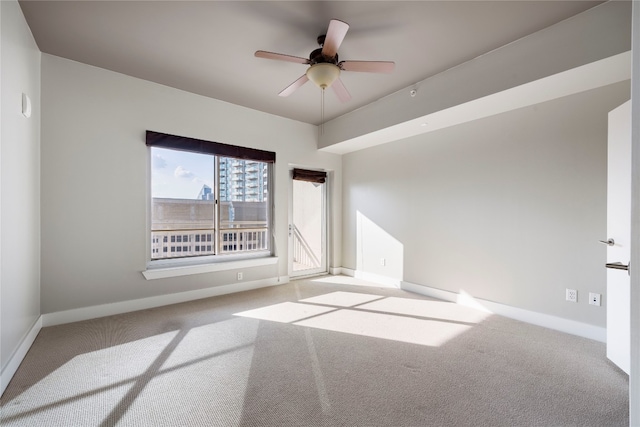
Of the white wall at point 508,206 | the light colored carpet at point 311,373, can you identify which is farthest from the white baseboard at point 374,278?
the light colored carpet at point 311,373

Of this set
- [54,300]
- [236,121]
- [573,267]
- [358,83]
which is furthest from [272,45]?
[573,267]

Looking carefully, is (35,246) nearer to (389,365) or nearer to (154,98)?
(154,98)

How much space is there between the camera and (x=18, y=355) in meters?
2.12

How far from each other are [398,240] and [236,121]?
9.80ft

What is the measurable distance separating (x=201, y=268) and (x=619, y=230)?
164 inches

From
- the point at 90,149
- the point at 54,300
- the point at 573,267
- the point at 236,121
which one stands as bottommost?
the point at 54,300

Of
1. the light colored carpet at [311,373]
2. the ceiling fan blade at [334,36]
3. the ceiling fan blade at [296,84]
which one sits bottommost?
the light colored carpet at [311,373]

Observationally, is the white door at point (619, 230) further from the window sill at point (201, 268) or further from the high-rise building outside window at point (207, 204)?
the high-rise building outside window at point (207, 204)

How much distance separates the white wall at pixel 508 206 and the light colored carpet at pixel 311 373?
545 millimetres

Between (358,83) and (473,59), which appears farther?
(358,83)

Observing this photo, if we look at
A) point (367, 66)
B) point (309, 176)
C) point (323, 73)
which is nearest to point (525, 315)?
point (367, 66)

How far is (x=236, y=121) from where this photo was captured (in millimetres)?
4070

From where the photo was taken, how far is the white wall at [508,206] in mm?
2668

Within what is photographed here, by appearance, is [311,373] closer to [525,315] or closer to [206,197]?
[525,315]
